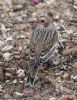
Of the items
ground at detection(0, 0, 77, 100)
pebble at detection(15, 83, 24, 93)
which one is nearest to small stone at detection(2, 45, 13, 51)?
ground at detection(0, 0, 77, 100)

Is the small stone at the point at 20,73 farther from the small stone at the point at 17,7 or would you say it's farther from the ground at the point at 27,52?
the small stone at the point at 17,7

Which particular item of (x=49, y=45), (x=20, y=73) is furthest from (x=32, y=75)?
(x=49, y=45)

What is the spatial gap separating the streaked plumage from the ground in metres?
0.26

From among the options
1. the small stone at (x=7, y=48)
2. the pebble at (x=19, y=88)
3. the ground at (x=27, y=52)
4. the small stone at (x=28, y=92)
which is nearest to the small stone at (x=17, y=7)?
the ground at (x=27, y=52)

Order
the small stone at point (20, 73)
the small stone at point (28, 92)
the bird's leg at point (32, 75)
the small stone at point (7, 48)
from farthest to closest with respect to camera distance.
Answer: the small stone at point (7, 48) → the small stone at point (20, 73) → the small stone at point (28, 92) → the bird's leg at point (32, 75)

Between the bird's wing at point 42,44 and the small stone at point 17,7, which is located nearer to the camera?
the bird's wing at point 42,44

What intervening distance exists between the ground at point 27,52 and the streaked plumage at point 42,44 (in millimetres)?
264

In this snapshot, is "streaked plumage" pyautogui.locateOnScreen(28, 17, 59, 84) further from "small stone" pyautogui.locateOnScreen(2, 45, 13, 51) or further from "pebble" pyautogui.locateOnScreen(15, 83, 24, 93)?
"small stone" pyautogui.locateOnScreen(2, 45, 13, 51)

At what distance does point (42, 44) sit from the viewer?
6668 mm

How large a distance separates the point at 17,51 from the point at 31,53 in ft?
2.69

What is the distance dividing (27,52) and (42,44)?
580mm

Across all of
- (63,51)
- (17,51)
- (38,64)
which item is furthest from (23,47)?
(38,64)

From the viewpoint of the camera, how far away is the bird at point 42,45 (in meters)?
6.36

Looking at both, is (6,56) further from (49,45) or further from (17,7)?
(17,7)
